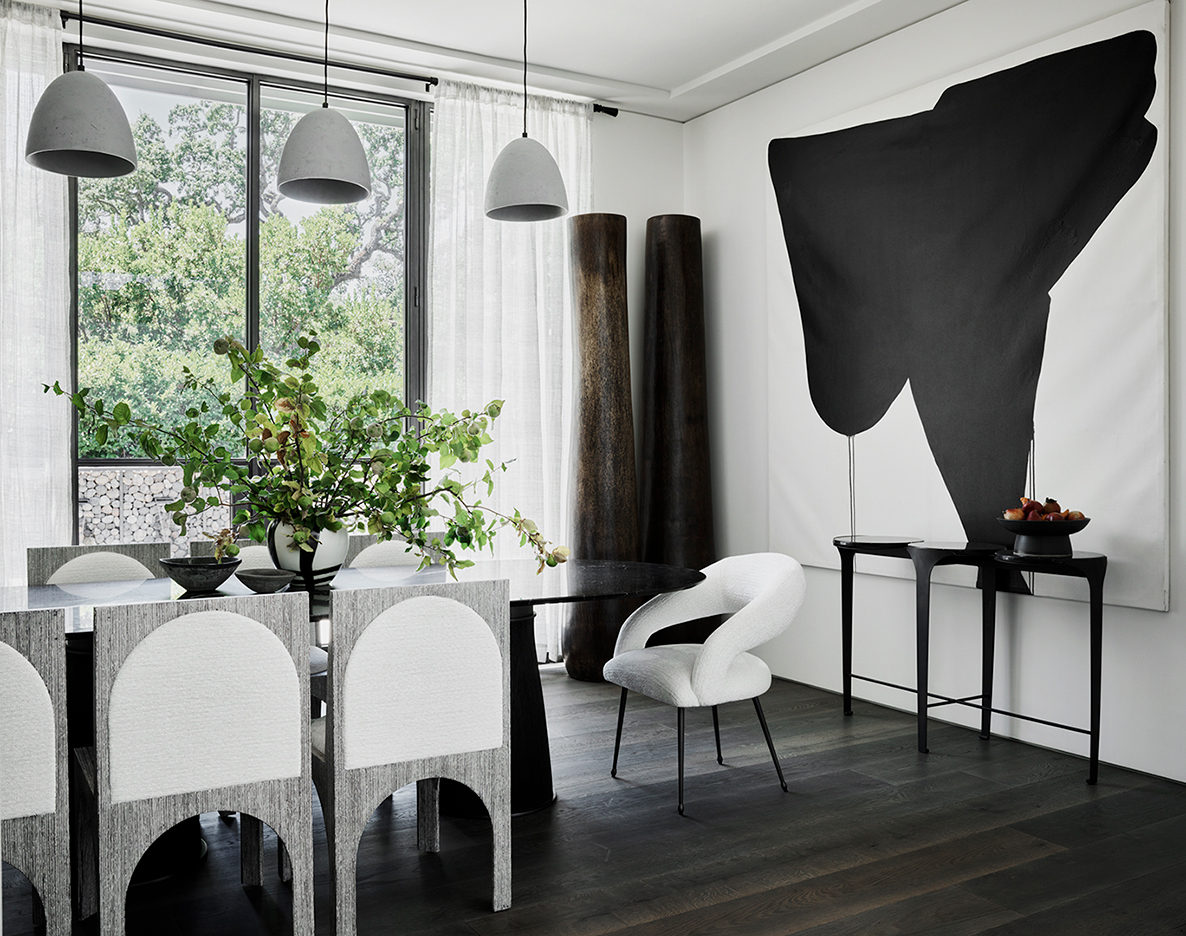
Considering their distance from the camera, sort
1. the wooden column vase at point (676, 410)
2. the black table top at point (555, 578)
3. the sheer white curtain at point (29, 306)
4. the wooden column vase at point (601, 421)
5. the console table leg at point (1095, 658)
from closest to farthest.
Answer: the black table top at point (555, 578), the console table leg at point (1095, 658), the sheer white curtain at point (29, 306), the wooden column vase at point (601, 421), the wooden column vase at point (676, 410)

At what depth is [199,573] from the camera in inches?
104

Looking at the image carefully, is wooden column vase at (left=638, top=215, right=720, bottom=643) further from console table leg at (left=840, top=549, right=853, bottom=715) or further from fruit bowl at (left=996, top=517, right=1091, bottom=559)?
fruit bowl at (left=996, top=517, right=1091, bottom=559)

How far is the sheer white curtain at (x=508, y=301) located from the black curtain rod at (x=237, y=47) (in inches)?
7.9

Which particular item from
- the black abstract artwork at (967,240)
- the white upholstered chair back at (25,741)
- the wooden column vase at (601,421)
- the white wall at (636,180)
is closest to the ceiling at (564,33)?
the white wall at (636,180)

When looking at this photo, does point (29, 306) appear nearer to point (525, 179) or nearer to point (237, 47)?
point (237, 47)

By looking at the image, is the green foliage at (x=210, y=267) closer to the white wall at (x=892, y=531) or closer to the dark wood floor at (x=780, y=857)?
the white wall at (x=892, y=531)

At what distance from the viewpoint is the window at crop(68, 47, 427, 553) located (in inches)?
173

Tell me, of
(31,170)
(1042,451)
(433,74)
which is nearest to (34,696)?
(31,170)

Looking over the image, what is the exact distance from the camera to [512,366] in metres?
5.14

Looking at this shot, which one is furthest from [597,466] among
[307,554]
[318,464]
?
[318,464]

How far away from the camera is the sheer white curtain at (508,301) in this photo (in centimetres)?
497

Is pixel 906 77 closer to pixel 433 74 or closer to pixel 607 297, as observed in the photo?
pixel 607 297

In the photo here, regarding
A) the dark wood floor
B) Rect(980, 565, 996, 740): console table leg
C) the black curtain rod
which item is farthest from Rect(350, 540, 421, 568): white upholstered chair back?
the black curtain rod

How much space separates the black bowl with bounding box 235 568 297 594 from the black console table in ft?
7.55
